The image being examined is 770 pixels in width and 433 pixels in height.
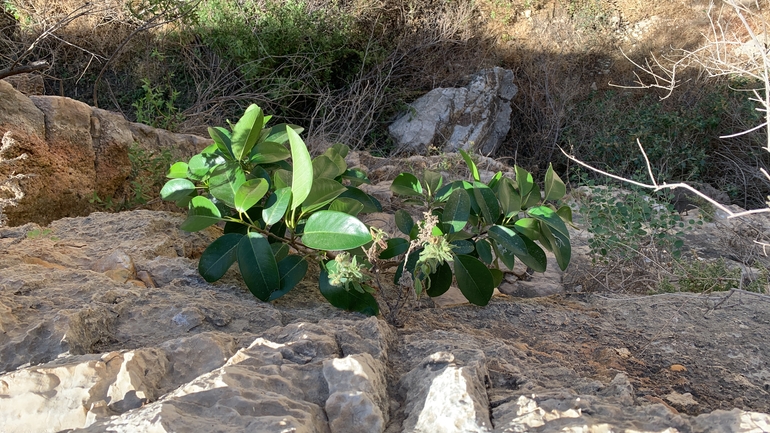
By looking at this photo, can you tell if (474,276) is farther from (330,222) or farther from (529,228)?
(330,222)

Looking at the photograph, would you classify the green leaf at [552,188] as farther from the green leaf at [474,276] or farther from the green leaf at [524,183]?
the green leaf at [474,276]

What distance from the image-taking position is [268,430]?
2.82 feet

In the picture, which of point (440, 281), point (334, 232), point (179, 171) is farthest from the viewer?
point (179, 171)

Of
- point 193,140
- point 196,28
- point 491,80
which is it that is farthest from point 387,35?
point 193,140

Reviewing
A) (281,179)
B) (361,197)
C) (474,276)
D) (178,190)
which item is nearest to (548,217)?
(474,276)

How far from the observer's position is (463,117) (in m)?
6.93

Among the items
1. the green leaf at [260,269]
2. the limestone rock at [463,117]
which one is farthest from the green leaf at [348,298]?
the limestone rock at [463,117]

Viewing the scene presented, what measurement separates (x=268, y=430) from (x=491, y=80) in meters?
6.87

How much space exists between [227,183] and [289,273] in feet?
1.10

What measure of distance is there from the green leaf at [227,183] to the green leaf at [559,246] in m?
0.96

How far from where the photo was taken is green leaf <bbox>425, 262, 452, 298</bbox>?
1863 millimetres

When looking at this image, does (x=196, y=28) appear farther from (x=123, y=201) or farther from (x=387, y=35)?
(x=123, y=201)

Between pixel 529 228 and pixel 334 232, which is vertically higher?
pixel 334 232

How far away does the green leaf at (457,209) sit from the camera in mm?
1775
